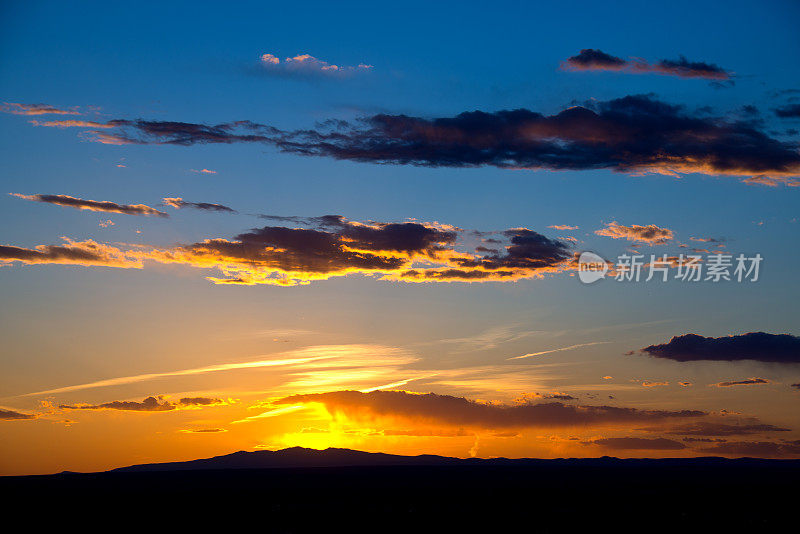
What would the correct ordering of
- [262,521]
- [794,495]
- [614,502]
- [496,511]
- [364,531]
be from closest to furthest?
[364,531]
[262,521]
[496,511]
[614,502]
[794,495]

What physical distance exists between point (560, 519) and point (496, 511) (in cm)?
896

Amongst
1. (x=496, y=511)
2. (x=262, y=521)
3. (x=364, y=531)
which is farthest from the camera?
(x=496, y=511)

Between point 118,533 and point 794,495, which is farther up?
point 118,533

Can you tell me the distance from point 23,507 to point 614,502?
6596cm

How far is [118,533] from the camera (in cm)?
5419

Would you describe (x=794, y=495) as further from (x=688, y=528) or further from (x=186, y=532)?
(x=186, y=532)

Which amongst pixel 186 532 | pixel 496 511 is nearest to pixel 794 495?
pixel 496 511

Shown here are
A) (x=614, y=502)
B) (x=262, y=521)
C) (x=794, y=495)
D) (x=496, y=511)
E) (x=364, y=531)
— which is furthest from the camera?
(x=794, y=495)

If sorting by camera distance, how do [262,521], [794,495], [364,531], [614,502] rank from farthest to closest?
[794,495]
[614,502]
[262,521]
[364,531]

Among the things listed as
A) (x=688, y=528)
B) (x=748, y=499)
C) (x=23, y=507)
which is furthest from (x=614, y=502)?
(x=23, y=507)

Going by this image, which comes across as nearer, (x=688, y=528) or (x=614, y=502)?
(x=688, y=528)

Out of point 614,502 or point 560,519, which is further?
point 614,502

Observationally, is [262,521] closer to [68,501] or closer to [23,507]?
[23,507]

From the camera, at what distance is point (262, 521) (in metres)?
59.2
